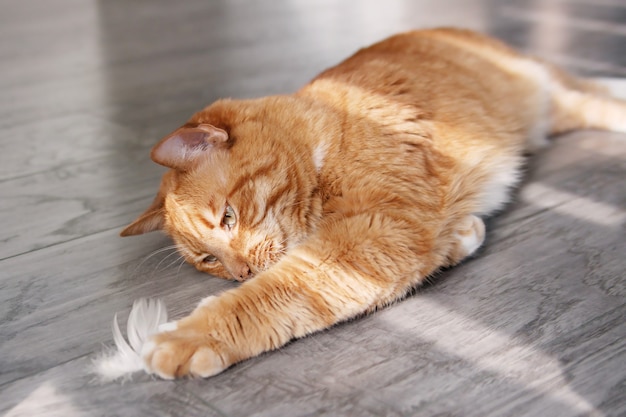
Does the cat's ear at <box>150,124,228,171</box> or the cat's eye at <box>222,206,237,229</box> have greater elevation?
the cat's ear at <box>150,124,228,171</box>

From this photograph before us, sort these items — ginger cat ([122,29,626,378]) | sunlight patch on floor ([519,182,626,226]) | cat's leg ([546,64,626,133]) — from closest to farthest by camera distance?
ginger cat ([122,29,626,378])
sunlight patch on floor ([519,182,626,226])
cat's leg ([546,64,626,133])

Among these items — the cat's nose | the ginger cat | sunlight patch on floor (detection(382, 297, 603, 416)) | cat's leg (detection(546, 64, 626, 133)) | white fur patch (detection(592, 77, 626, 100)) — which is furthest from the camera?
white fur patch (detection(592, 77, 626, 100))

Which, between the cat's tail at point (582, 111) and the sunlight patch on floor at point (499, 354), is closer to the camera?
the sunlight patch on floor at point (499, 354)

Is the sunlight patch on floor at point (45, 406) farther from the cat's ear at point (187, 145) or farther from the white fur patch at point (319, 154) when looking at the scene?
the white fur patch at point (319, 154)

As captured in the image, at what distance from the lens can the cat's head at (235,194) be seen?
65.2 inches

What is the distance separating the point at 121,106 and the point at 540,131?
170 cm

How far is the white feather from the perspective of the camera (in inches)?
55.6

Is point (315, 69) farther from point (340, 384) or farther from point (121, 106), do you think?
point (340, 384)

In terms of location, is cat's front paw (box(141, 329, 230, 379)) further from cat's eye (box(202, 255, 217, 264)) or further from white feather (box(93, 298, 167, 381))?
cat's eye (box(202, 255, 217, 264))

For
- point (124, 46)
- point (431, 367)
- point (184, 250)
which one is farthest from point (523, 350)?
point (124, 46)

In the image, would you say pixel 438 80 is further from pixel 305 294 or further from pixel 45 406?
pixel 45 406

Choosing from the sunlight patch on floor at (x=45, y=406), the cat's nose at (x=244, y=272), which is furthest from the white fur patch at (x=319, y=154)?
the sunlight patch on floor at (x=45, y=406)

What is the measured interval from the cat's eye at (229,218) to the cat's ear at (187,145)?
0.47 feet

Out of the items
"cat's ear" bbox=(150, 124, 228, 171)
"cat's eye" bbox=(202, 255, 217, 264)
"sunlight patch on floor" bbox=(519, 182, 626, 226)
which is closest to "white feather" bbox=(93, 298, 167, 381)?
"cat's eye" bbox=(202, 255, 217, 264)
